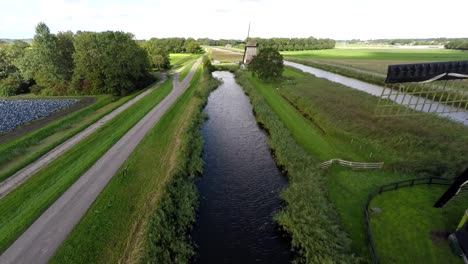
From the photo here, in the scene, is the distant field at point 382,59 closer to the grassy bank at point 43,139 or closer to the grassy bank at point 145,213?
the grassy bank at point 145,213

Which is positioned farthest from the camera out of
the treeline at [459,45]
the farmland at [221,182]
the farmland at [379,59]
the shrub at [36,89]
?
the treeline at [459,45]

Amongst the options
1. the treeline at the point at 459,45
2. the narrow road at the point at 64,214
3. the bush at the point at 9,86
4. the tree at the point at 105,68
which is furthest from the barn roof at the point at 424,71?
the treeline at the point at 459,45

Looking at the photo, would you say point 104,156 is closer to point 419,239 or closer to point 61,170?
point 61,170

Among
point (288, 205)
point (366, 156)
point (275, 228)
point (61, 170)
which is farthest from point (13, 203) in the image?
point (366, 156)

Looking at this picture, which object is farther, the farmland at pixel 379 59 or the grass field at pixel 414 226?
the farmland at pixel 379 59

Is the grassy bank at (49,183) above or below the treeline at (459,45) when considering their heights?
below

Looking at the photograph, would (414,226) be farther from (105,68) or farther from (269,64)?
(105,68)
